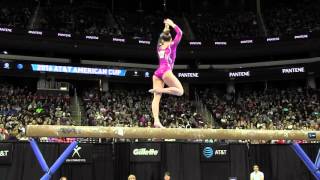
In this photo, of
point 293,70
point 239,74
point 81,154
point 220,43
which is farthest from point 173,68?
point 81,154

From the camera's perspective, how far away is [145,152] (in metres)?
13.7

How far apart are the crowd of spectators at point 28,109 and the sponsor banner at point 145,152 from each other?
5162 millimetres

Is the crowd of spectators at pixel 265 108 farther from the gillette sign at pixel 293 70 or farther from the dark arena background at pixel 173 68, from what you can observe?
the gillette sign at pixel 293 70

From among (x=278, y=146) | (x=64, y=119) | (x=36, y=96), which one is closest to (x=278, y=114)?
(x=278, y=146)

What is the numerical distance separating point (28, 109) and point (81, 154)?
27.2 ft

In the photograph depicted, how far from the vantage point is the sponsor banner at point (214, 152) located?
14265 millimetres

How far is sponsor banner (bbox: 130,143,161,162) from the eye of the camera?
536 inches

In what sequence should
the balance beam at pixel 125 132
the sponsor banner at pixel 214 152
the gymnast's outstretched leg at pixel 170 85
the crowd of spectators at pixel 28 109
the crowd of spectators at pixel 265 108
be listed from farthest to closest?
the crowd of spectators at pixel 265 108 < the crowd of spectators at pixel 28 109 < the sponsor banner at pixel 214 152 < the balance beam at pixel 125 132 < the gymnast's outstretched leg at pixel 170 85

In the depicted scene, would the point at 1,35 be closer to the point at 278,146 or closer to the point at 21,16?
the point at 21,16

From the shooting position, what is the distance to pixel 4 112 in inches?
773

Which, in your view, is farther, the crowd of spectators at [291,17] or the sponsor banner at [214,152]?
the crowd of spectators at [291,17]

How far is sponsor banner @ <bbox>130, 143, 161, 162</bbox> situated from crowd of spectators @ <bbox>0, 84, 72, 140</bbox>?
5.16m

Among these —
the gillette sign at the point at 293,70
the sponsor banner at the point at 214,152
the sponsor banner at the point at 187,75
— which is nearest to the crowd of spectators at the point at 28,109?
the sponsor banner at the point at 214,152

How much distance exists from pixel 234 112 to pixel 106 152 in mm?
12625
